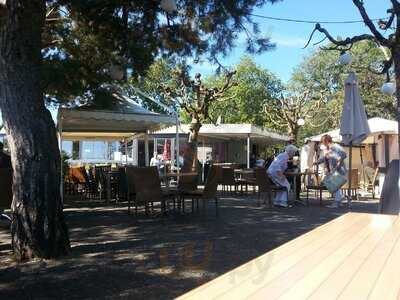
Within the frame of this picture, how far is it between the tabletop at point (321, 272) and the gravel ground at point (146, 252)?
194 cm

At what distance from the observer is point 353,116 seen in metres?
11.6

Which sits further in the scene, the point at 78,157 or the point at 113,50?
the point at 78,157

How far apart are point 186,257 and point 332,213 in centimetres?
547

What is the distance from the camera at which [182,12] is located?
10.9 meters

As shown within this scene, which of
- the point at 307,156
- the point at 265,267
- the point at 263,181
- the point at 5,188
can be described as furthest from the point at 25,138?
the point at 307,156

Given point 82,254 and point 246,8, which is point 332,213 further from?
point 82,254

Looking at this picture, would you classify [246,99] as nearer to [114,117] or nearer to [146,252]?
[114,117]

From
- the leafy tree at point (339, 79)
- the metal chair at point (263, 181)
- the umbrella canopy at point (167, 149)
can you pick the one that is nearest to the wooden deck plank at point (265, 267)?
the metal chair at point (263, 181)

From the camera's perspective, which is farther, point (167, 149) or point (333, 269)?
point (167, 149)

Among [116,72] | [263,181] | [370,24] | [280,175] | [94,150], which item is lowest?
[263,181]

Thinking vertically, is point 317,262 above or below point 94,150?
below

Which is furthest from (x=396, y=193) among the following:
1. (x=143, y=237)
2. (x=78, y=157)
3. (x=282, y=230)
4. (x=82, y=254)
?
(x=78, y=157)

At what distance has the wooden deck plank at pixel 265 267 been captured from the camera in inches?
88.5

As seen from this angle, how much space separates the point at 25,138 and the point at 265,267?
424cm
